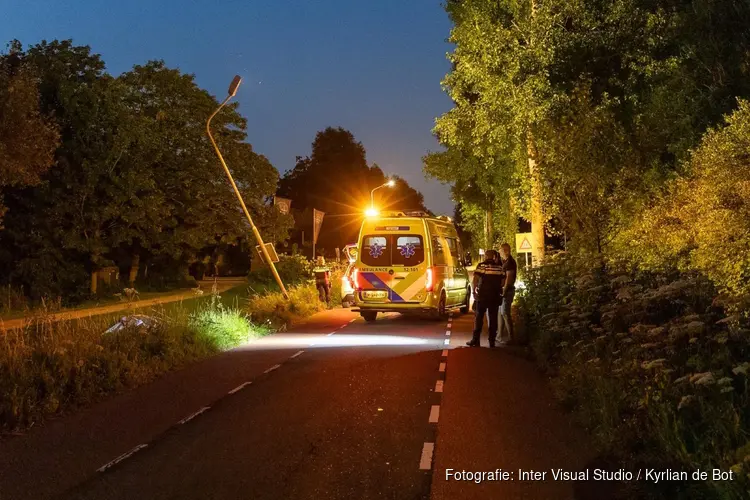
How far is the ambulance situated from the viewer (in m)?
18.3

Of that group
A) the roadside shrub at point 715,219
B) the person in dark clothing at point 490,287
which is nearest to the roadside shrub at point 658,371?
the roadside shrub at point 715,219

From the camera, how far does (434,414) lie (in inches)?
323

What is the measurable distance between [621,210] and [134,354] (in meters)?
9.63

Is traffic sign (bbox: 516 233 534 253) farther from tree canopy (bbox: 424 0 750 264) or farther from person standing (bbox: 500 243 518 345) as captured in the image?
person standing (bbox: 500 243 518 345)

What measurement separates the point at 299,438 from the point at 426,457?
1418 mm

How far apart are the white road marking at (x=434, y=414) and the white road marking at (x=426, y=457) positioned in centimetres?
100

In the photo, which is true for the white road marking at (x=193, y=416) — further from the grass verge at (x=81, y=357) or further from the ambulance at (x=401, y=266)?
the ambulance at (x=401, y=266)

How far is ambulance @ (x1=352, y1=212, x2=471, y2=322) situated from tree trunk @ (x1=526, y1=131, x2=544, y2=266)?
275 centimetres

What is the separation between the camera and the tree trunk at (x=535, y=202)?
16469 mm

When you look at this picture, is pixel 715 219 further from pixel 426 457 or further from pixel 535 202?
pixel 535 202

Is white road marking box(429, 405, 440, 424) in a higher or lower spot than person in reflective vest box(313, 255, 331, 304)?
lower

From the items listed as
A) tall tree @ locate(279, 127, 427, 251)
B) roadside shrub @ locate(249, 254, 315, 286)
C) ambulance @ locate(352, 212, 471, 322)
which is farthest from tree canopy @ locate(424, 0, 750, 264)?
tall tree @ locate(279, 127, 427, 251)

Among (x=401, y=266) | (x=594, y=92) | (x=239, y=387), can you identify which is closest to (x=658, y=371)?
(x=239, y=387)

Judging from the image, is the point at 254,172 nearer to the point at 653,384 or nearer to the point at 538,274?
the point at 538,274
